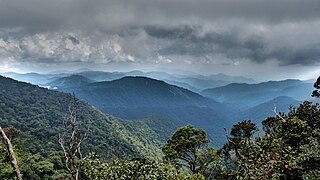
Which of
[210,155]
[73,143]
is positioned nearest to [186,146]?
[210,155]

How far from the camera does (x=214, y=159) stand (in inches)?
985

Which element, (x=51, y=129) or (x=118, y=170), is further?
(x=51, y=129)

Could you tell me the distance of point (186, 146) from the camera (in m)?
25.2

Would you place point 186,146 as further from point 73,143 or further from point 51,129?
point 51,129

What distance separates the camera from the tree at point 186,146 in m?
24.8

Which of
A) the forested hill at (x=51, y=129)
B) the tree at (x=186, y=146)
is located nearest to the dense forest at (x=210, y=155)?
the tree at (x=186, y=146)

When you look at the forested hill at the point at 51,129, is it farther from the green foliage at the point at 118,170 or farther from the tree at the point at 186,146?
the green foliage at the point at 118,170

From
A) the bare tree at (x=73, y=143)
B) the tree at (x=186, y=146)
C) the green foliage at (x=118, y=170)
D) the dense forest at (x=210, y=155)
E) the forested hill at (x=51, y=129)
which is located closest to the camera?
the bare tree at (x=73, y=143)

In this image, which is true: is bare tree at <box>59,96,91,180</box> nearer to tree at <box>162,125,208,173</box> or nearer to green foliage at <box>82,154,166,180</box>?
green foliage at <box>82,154,166,180</box>

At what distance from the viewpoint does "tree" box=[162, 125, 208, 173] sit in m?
24.8

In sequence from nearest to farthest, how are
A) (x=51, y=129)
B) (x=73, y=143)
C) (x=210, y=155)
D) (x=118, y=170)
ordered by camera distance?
(x=73, y=143), (x=118, y=170), (x=210, y=155), (x=51, y=129)

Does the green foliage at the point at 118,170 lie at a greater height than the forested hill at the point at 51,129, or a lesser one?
greater

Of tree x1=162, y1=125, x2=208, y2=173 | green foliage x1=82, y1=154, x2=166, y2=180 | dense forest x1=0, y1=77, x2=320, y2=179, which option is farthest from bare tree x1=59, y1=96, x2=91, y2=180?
tree x1=162, y1=125, x2=208, y2=173

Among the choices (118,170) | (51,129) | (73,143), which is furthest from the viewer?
(51,129)
